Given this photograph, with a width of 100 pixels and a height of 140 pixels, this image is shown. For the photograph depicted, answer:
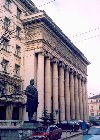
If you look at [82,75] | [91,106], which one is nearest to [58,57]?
[82,75]

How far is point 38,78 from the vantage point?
4169 cm

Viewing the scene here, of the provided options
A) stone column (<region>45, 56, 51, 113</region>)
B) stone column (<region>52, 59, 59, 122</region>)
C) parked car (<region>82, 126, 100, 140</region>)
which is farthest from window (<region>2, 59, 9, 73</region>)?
parked car (<region>82, 126, 100, 140</region>)

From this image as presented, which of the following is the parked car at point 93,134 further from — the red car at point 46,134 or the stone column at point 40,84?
the stone column at point 40,84

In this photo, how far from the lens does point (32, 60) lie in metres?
43.4

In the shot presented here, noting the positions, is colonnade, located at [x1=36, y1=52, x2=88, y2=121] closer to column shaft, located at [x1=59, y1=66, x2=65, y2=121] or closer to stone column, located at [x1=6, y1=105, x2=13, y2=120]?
column shaft, located at [x1=59, y1=66, x2=65, y2=121]

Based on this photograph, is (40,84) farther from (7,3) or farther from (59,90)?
(7,3)

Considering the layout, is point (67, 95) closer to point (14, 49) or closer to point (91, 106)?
point (14, 49)

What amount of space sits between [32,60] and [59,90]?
33.4 feet

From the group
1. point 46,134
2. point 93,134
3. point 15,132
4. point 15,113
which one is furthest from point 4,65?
point 93,134

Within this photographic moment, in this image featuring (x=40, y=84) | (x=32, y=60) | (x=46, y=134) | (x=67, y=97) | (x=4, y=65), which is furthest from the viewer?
(x=67, y=97)

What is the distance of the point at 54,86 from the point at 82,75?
21501 mm

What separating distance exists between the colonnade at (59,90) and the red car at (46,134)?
12.1 metres

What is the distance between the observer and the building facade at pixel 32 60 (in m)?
39.5

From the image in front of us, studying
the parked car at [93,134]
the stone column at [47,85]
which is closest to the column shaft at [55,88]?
the stone column at [47,85]
